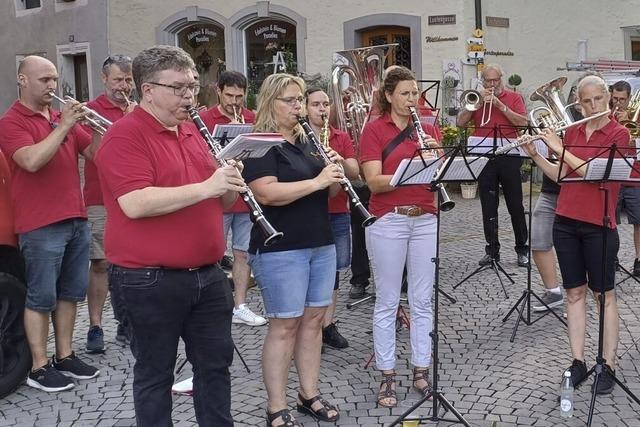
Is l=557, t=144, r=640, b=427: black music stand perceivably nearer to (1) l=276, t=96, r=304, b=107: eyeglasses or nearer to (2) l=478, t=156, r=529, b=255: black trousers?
(1) l=276, t=96, r=304, b=107: eyeglasses

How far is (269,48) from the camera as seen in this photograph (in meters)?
14.6

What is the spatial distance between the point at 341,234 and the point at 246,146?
242 centimetres

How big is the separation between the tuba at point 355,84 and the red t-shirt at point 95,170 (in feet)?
6.30

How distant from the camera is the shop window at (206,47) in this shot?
1498 cm

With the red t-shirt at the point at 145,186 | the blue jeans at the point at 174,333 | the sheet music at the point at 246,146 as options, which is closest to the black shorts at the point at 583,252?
the sheet music at the point at 246,146

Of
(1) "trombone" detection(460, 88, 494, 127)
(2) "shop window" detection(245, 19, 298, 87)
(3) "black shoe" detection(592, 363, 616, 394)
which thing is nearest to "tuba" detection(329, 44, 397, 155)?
(1) "trombone" detection(460, 88, 494, 127)

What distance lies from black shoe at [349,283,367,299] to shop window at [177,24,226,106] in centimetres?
906

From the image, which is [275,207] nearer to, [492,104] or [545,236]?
[545,236]

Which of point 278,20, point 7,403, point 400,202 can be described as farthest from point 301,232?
point 278,20

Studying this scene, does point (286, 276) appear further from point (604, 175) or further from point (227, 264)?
point (227, 264)

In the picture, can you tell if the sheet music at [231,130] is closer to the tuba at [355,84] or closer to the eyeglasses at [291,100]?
the eyeglasses at [291,100]

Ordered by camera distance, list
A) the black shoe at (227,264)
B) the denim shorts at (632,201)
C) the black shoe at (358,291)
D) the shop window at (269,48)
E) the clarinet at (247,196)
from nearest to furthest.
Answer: the clarinet at (247,196), the black shoe at (358,291), the denim shorts at (632,201), the black shoe at (227,264), the shop window at (269,48)

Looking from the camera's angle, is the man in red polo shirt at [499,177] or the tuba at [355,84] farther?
the man in red polo shirt at [499,177]

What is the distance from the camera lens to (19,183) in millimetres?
4539
